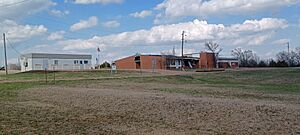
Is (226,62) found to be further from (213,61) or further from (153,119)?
(153,119)

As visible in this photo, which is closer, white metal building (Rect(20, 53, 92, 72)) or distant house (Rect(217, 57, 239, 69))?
white metal building (Rect(20, 53, 92, 72))

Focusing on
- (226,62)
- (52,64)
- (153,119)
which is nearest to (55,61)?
(52,64)

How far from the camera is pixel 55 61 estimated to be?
303 ft

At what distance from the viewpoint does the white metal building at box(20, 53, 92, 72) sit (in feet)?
287

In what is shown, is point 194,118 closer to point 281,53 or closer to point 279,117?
point 279,117

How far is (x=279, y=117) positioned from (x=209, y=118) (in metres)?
2.05

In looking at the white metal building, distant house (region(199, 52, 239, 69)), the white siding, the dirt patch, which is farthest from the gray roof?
the dirt patch

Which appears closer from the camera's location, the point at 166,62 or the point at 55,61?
the point at 166,62

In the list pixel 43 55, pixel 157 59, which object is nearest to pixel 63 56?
pixel 43 55

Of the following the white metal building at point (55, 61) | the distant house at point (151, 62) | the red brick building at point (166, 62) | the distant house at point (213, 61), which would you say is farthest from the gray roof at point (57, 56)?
the distant house at point (213, 61)

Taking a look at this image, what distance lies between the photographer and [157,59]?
86500 millimetres

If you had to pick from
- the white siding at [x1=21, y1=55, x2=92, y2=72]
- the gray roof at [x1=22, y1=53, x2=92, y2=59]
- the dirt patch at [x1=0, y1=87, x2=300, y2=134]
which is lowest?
the dirt patch at [x1=0, y1=87, x2=300, y2=134]

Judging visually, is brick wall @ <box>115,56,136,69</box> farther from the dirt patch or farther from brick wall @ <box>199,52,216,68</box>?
the dirt patch

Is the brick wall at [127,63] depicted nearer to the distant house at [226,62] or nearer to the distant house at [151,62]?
the distant house at [151,62]
